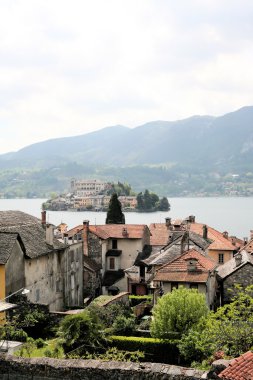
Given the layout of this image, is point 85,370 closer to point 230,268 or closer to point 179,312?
point 179,312

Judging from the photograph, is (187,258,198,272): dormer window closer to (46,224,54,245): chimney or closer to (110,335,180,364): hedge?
(110,335,180,364): hedge

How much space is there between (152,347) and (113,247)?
39739 millimetres

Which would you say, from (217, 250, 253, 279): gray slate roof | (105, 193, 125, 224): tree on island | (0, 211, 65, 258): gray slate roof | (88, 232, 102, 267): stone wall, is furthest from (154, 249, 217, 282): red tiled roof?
(105, 193, 125, 224): tree on island

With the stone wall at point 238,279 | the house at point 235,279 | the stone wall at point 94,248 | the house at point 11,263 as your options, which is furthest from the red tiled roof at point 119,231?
the house at point 11,263

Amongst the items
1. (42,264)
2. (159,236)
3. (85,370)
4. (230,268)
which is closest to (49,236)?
(42,264)

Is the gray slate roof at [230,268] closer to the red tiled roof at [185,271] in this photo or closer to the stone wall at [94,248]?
the red tiled roof at [185,271]

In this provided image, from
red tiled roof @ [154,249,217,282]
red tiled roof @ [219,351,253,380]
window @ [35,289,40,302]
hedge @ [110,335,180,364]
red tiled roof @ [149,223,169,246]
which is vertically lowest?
hedge @ [110,335,180,364]

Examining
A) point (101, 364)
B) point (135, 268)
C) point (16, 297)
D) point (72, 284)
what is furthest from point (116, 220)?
point (101, 364)

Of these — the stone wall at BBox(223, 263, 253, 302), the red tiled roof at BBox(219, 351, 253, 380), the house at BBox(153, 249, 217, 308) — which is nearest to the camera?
the red tiled roof at BBox(219, 351, 253, 380)

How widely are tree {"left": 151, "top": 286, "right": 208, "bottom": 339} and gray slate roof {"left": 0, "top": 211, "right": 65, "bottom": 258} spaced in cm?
1162

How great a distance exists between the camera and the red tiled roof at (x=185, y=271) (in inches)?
1681

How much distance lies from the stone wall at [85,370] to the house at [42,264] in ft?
68.1

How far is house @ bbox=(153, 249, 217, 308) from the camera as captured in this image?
42.4 metres

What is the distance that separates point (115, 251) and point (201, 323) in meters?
41.5
